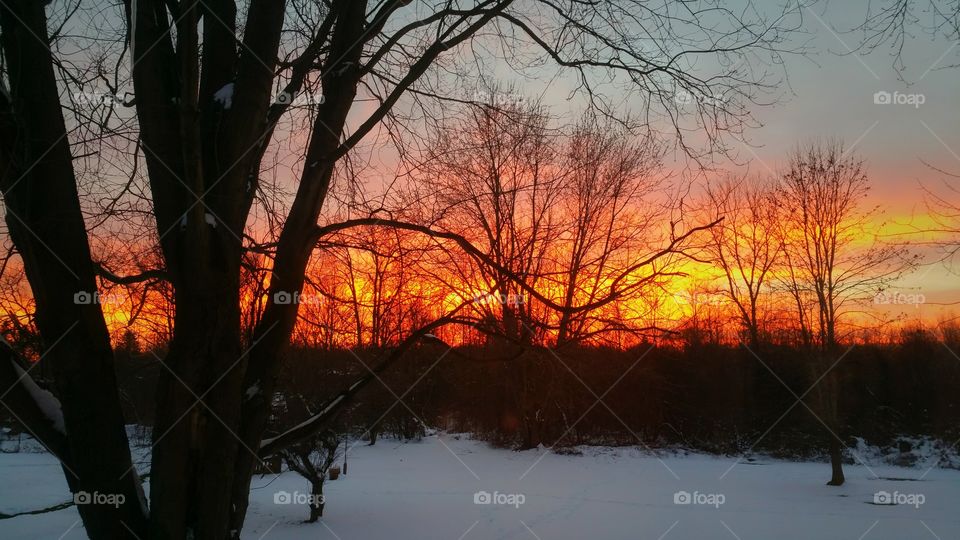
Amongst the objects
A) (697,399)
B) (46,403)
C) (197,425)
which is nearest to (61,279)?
(46,403)

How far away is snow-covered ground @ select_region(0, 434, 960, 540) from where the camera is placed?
1286cm

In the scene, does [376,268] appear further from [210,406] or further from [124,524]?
[124,524]

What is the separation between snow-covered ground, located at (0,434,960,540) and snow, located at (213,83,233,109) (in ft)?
29.6

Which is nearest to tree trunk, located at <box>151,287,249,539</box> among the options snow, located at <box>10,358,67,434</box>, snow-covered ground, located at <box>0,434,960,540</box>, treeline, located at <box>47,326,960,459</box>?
snow, located at <box>10,358,67,434</box>

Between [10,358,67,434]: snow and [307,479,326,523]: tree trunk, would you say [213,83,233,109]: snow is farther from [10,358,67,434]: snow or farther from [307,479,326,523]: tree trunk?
[307,479,326,523]: tree trunk

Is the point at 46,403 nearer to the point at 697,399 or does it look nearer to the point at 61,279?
the point at 61,279

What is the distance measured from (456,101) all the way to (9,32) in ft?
8.17

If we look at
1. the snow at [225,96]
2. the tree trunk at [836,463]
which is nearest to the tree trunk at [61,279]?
the snow at [225,96]

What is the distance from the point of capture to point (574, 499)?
53.7 feet

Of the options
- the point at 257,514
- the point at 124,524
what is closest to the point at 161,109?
the point at 124,524

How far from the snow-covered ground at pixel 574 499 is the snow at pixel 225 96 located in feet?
29.6

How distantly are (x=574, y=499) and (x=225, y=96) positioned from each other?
605 inches

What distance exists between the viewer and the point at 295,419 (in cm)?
1600

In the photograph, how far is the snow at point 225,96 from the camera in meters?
2.84
